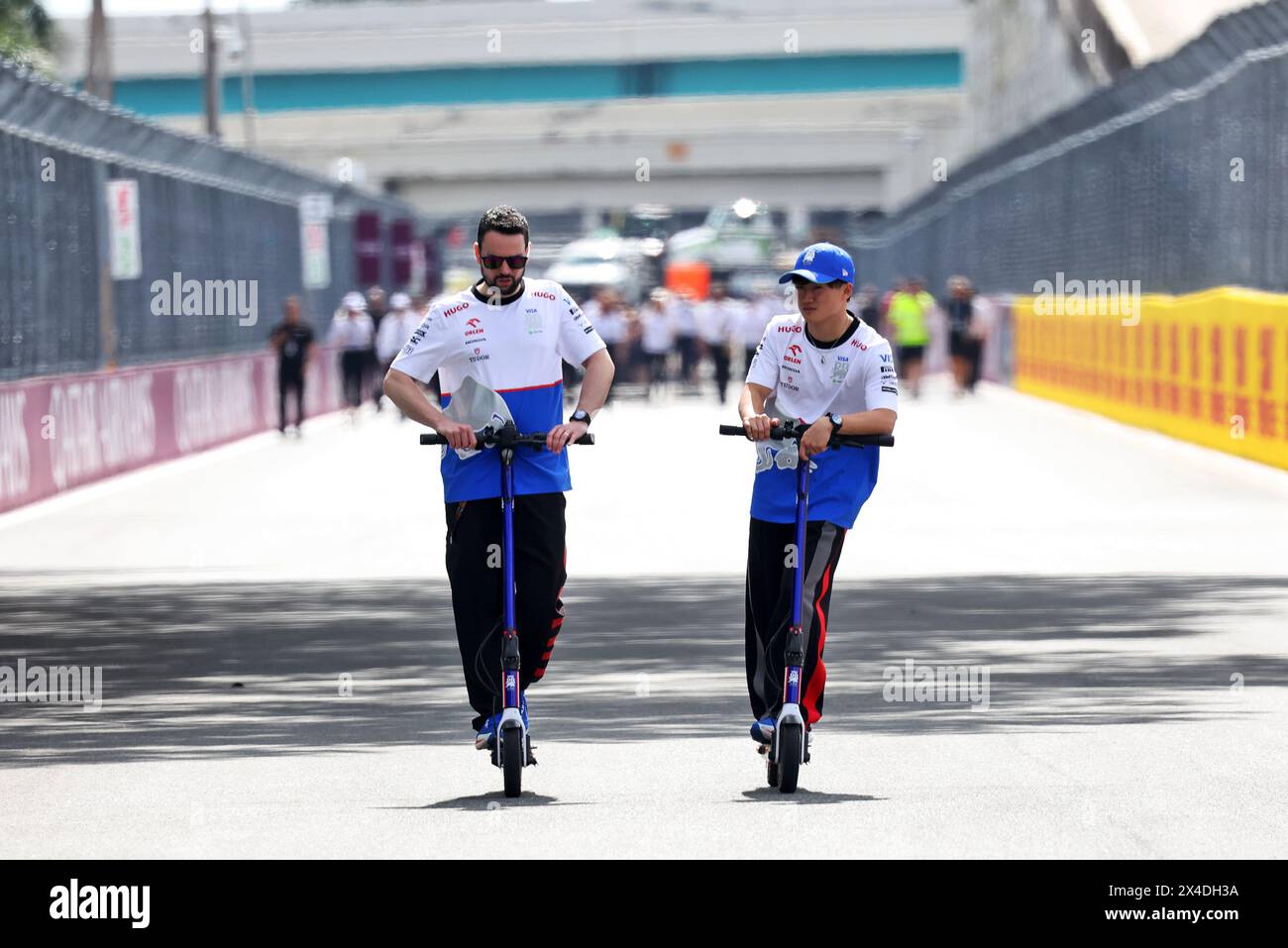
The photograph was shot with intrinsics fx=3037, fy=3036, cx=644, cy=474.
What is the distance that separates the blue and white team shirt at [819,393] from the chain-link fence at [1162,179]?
53.1 ft

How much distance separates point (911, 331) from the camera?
42.2 metres

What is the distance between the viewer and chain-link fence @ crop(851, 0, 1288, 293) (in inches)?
1019

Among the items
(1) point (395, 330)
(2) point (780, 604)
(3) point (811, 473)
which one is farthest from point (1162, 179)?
(2) point (780, 604)

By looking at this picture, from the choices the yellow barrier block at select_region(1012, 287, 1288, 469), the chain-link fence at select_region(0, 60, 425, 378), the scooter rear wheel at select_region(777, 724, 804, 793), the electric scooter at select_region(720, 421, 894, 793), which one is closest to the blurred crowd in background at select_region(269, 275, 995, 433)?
the chain-link fence at select_region(0, 60, 425, 378)

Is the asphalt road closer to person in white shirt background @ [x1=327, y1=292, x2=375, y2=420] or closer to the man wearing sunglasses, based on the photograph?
the man wearing sunglasses

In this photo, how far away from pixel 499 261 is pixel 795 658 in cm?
148

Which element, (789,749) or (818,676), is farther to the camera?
(818,676)

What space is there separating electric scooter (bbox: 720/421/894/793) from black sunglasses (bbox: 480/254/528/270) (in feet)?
2.60

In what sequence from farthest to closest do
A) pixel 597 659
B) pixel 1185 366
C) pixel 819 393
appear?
pixel 1185 366 < pixel 597 659 < pixel 819 393

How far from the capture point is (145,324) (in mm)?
31734

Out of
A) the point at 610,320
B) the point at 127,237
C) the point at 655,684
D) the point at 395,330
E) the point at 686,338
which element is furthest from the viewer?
the point at 686,338

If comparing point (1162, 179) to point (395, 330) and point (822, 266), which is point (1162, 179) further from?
point (822, 266)
